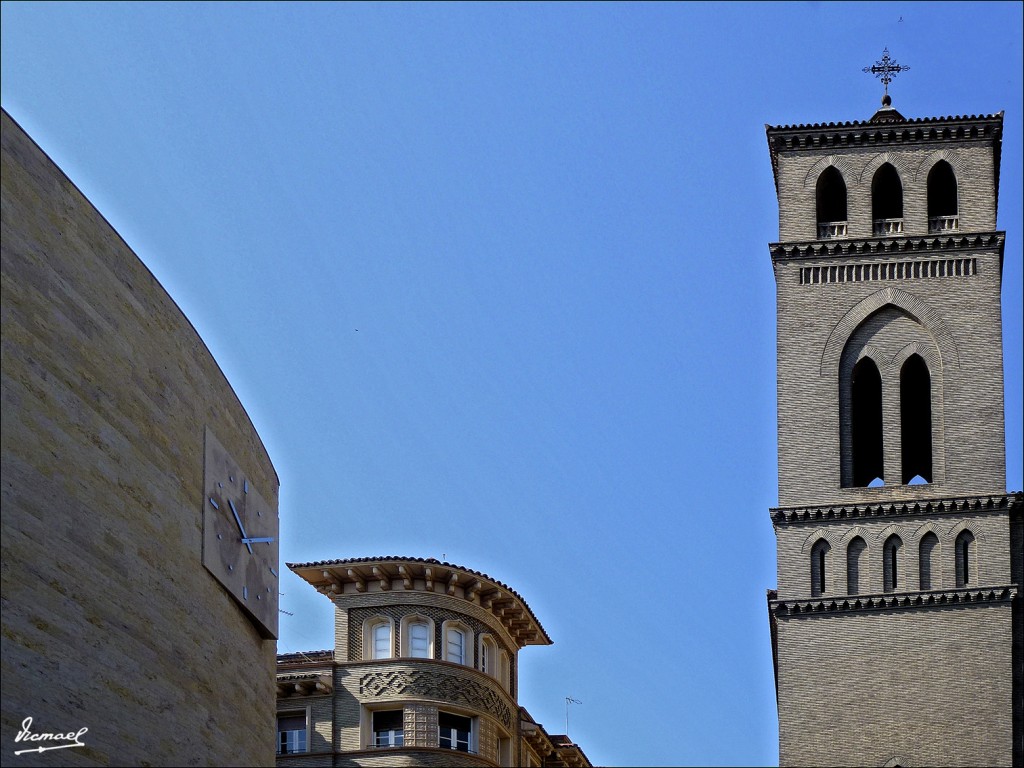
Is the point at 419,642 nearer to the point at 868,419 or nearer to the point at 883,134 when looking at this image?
the point at 868,419

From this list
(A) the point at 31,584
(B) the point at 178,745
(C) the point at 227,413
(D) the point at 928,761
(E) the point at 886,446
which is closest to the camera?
(A) the point at 31,584

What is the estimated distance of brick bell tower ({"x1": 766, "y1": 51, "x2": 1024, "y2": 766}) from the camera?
46.6m

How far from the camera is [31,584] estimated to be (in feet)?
68.5

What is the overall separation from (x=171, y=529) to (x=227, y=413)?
4149 mm

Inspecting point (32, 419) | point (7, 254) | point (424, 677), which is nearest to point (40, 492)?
point (32, 419)

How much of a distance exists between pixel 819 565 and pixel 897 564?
1.84 meters

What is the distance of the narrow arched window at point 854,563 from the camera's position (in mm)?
47969

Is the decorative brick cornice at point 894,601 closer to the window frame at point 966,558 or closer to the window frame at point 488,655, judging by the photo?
the window frame at point 966,558

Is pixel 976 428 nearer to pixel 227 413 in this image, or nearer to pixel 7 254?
pixel 227 413

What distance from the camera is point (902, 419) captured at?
164 feet

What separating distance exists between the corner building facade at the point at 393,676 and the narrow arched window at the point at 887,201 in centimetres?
1339

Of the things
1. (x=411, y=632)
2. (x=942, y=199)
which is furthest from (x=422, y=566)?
(x=942, y=199)

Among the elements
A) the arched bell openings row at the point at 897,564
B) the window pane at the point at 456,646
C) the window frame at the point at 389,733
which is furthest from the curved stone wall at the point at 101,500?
the arched bell openings row at the point at 897,564

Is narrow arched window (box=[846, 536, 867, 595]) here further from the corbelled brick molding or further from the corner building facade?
the corbelled brick molding
